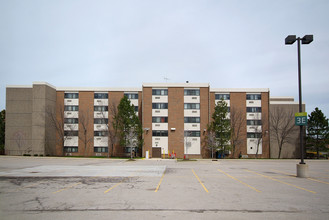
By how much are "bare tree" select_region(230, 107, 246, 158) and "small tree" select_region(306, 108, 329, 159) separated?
12.5 m

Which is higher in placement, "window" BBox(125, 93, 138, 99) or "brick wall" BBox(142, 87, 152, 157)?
"window" BBox(125, 93, 138, 99)

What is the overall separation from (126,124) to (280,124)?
29.9 m

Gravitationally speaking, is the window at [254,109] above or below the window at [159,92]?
below

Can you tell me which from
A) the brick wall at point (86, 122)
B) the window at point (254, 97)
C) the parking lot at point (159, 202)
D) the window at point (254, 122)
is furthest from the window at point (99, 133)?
the parking lot at point (159, 202)

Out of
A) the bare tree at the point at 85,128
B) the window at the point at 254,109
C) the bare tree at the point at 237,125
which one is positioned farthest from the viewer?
the bare tree at the point at 85,128

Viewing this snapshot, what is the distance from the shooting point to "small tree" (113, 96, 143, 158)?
47.3 m

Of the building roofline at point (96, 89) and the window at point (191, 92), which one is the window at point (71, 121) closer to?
the building roofline at point (96, 89)

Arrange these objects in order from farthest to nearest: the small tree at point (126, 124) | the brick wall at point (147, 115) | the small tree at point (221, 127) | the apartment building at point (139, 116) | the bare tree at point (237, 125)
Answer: the bare tree at point (237, 125) < the brick wall at point (147, 115) < the apartment building at point (139, 116) < the small tree at point (126, 124) < the small tree at point (221, 127)

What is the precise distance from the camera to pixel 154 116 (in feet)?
162

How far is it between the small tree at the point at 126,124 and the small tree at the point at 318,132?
1269 inches

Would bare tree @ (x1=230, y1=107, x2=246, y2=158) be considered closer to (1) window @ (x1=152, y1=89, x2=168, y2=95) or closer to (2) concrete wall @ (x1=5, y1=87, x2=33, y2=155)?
(1) window @ (x1=152, y1=89, x2=168, y2=95)

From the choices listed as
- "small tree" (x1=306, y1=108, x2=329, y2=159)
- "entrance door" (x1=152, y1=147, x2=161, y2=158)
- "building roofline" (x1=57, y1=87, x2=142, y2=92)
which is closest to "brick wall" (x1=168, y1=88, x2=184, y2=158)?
"entrance door" (x1=152, y1=147, x2=161, y2=158)

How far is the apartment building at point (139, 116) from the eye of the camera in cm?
4758

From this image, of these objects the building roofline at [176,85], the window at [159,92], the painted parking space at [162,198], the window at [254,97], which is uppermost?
the building roofline at [176,85]
